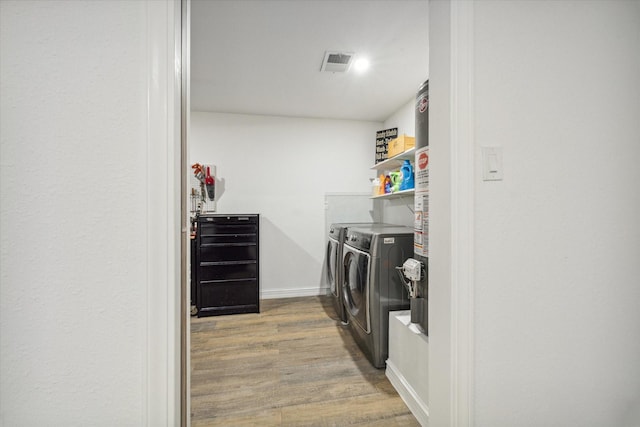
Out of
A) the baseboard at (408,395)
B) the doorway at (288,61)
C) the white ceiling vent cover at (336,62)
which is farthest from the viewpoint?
the white ceiling vent cover at (336,62)

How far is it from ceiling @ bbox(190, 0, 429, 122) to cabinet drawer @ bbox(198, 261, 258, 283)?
1.75 meters

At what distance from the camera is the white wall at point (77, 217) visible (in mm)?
605

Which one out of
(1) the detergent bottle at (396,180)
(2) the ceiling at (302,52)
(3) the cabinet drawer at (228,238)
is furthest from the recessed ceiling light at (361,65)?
(3) the cabinet drawer at (228,238)

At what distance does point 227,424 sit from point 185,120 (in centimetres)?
144

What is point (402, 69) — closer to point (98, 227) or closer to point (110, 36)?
point (110, 36)

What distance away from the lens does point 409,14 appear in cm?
156

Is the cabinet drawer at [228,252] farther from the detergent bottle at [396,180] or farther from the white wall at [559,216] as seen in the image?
the white wall at [559,216]

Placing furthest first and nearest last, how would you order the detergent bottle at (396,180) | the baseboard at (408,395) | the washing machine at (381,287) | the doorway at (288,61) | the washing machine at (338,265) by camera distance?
A: the detergent bottle at (396,180)
the washing machine at (338,265)
the washing machine at (381,287)
the doorway at (288,61)
the baseboard at (408,395)

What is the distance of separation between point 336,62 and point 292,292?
8.42 feet

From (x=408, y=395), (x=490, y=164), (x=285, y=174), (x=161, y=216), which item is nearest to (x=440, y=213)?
(x=490, y=164)

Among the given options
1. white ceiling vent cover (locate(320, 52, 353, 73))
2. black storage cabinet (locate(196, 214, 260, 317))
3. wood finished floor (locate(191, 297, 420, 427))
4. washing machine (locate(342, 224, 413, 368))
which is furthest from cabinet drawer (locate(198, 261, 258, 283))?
white ceiling vent cover (locate(320, 52, 353, 73))

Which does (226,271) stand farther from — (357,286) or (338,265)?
(357,286)

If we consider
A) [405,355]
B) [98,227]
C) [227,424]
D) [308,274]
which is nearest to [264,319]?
[308,274]

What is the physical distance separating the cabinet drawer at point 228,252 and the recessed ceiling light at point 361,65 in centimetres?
193
